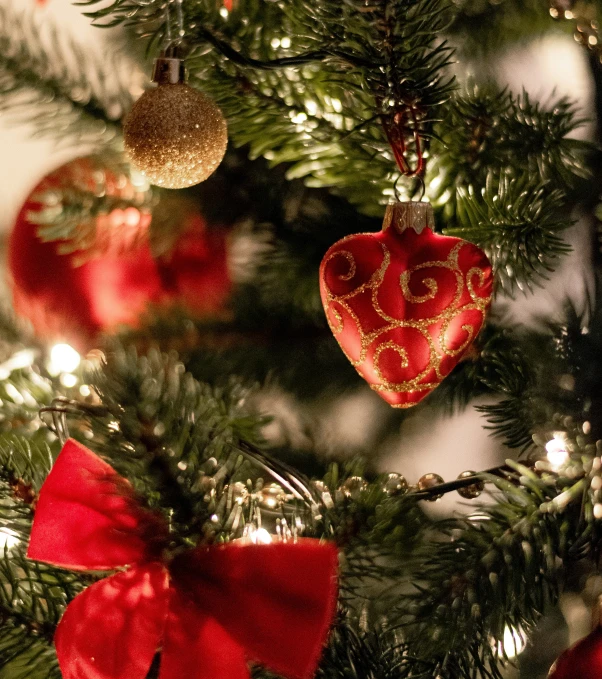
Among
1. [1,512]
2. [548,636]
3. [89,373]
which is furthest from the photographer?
[548,636]

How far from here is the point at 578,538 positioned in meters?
0.34

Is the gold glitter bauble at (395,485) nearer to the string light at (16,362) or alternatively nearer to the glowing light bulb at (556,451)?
the glowing light bulb at (556,451)

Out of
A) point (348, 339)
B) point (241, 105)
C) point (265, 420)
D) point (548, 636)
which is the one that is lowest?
point (548, 636)

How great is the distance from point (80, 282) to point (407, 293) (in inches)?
12.1

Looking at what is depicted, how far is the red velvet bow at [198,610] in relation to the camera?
0.95ft

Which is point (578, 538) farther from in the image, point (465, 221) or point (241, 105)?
point (241, 105)

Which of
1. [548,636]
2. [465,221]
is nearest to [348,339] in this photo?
[465,221]

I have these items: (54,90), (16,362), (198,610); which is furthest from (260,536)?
(54,90)

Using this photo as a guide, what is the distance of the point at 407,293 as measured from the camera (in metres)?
0.39

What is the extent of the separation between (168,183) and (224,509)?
19 centimetres

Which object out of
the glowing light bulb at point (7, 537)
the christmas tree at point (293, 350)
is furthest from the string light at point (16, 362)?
the glowing light bulb at point (7, 537)

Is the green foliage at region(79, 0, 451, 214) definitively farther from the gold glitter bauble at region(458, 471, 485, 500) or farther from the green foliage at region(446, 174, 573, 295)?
the gold glitter bauble at region(458, 471, 485, 500)

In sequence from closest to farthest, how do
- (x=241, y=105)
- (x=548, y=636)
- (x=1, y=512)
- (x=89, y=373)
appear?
(x=89, y=373)
(x=1, y=512)
(x=241, y=105)
(x=548, y=636)

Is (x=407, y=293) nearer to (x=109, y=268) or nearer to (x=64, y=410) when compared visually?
(x=64, y=410)
